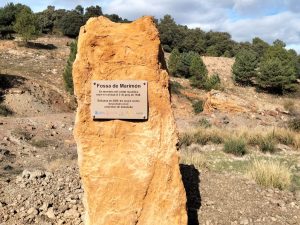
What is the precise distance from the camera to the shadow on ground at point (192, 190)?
19.6 ft

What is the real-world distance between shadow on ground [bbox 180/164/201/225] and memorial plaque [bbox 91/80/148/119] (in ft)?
6.12

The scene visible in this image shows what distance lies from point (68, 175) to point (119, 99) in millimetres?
3303

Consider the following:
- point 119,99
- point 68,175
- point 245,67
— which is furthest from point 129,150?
point 245,67

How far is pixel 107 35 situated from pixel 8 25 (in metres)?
44.8

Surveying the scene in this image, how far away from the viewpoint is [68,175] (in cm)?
780

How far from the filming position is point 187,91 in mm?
35875

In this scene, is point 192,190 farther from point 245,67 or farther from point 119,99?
point 245,67

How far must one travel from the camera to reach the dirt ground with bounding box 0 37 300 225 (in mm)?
6020

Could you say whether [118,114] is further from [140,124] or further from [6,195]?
[6,195]

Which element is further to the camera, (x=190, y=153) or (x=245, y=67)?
(x=245, y=67)

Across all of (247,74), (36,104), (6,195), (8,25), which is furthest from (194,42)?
(6,195)

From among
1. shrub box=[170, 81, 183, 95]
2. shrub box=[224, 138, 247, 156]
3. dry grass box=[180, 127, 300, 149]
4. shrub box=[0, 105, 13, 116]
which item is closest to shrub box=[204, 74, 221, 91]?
shrub box=[170, 81, 183, 95]

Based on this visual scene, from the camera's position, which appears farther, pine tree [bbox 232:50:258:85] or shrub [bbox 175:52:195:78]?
pine tree [bbox 232:50:258:85]

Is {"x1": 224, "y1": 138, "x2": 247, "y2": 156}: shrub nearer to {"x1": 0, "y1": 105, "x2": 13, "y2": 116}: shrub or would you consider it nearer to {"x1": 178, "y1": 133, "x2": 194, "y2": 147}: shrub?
{"x1": 178, "y1": 133, "x2": 194, "y2": 147}: shrub
